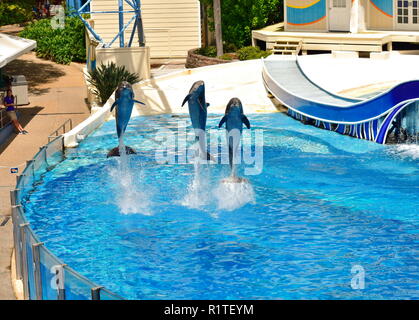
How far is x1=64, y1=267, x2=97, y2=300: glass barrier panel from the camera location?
7.86 metres

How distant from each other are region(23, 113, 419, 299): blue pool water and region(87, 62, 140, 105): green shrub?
444 cm

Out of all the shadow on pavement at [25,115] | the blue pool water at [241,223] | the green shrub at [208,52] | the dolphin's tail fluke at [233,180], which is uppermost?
the green shrub at [208,52]

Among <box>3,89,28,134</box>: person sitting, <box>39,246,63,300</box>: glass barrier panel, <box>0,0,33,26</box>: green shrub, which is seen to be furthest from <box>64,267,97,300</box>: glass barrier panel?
<box>0,0,33,26</box>: green shrub

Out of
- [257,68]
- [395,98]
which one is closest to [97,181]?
[395,98]

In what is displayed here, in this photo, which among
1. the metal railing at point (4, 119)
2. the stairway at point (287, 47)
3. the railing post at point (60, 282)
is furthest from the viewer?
the stairway at point (287, 47)

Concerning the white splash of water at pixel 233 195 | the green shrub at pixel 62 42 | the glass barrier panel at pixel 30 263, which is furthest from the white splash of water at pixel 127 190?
the green shrub at pixel 62 42

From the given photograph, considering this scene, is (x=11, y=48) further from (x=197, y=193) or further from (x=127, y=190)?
(x=197, y=193)

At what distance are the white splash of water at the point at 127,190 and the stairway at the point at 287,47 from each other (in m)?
12.7

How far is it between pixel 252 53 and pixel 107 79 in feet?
23.1

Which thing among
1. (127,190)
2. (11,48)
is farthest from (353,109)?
(11,48)

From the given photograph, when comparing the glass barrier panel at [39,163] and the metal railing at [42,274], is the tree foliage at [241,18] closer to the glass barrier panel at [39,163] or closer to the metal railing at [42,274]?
the glass barrier panel at [39,163]

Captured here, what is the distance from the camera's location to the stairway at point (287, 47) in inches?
1144

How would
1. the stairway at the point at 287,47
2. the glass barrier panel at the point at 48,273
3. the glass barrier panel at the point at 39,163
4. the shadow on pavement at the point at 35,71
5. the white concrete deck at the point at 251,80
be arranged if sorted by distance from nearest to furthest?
1. the glass barrier panel at the point at 48,273
2. the glass barrier panel at the point at 39,163
3. the white concrete deck at the point at 251,80
4. the stairway at the point at 287,47
5. the shadow on pavement at the point at 35,71

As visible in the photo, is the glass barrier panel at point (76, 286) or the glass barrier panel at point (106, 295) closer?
the glass barrier panel at point (106, 295)
